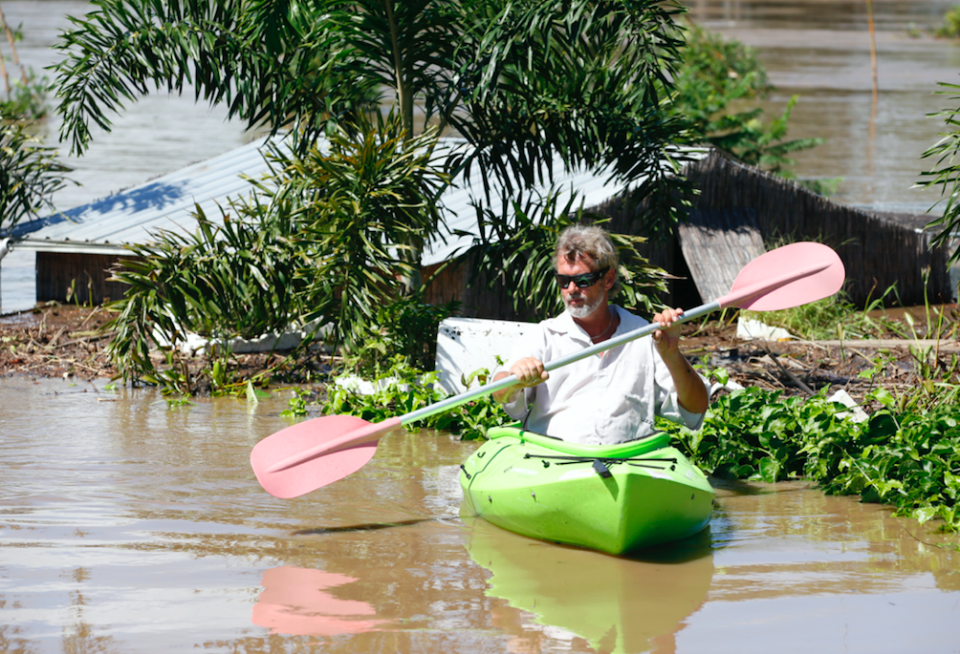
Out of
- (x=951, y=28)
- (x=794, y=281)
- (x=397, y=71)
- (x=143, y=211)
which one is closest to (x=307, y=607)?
(x=794, y=281)

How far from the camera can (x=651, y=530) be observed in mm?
4637

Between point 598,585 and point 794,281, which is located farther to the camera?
point 794,281

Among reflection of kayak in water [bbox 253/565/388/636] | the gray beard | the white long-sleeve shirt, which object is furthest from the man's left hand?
reflection of kayak in water [bbox 253/565/388/636]

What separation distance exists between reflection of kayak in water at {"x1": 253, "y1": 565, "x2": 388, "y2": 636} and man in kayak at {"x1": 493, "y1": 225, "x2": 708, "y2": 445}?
1159 mm

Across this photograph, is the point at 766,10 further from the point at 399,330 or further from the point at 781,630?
the point at 781,630

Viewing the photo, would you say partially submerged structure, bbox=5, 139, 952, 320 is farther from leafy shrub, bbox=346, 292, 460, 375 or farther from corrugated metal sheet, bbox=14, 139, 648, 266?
leafy shrub, bbox=346, 292, 460, 375

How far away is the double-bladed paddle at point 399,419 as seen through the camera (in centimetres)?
511

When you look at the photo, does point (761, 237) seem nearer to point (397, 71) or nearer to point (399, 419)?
point (397, 71)

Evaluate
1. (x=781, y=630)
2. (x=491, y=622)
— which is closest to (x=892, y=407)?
(x=781, y=630)

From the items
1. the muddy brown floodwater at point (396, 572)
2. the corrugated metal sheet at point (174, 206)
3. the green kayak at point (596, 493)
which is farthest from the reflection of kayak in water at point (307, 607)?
the corrugated metal sheet at point (174, 206)

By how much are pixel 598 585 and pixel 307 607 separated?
1.14 meters

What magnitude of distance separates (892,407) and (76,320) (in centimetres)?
647

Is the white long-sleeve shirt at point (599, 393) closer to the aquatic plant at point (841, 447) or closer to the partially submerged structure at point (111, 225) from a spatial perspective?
the aquatic plant at point (841, 447)

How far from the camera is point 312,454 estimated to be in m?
5.21
